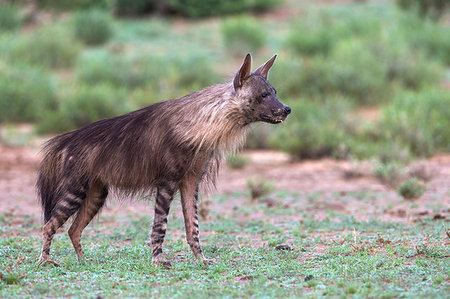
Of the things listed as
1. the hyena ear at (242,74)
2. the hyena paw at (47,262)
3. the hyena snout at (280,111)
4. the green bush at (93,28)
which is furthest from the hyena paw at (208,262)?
the green bush at (93,28)

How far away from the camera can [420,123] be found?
17016mm

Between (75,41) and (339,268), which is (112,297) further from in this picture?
(75,41)

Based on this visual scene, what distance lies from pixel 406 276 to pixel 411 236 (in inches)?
85.3

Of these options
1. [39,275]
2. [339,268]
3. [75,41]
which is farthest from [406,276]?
[75,41]

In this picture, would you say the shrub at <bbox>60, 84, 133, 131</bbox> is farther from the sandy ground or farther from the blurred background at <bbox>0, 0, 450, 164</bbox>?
the sandy ground

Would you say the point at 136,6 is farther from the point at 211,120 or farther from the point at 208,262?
the point at 208,262

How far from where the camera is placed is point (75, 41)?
25.3m

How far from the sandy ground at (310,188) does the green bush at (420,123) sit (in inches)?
20.3

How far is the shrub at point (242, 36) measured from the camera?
969 inches

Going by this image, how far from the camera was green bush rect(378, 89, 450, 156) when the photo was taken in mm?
16453

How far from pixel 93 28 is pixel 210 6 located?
258 inches

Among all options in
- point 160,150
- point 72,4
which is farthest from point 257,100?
point 72,4

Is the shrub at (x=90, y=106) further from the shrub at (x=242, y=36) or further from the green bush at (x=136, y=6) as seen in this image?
the green bush at (x=136, y=6)

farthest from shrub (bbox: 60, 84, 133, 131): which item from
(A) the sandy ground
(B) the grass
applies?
(B) the grass
